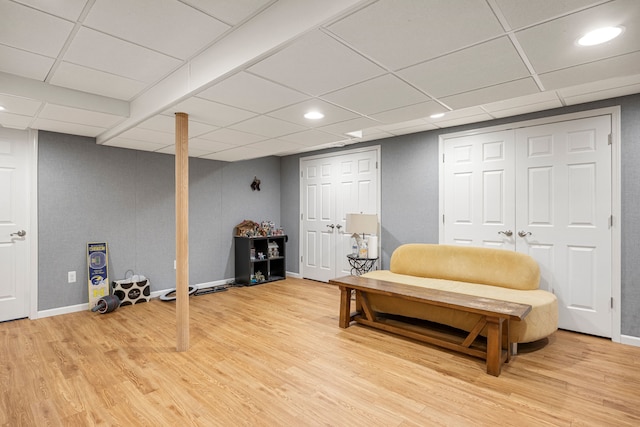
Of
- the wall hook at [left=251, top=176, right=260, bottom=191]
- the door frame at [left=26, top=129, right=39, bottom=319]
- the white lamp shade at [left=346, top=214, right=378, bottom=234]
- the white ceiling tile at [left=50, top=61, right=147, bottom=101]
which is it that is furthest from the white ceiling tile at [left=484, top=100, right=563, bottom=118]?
the door frame at [left=26, top=129, right=39, bottom=319]

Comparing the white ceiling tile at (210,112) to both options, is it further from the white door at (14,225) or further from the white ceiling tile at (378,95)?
the white door at (14,225)

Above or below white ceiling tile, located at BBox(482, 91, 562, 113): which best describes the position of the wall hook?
below

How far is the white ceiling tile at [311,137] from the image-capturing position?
12.2 ft

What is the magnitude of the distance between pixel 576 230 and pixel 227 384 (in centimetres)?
364

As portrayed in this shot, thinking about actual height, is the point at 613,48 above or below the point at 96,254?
above

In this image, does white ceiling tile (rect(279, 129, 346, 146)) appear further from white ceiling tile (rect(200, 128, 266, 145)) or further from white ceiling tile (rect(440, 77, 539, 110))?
white ceiling tile (rect(440, 77, 539, 110))

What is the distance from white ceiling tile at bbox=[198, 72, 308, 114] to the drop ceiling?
13mm

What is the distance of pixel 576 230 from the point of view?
3363 millimetres

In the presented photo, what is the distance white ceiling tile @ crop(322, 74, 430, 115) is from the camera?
2279mm

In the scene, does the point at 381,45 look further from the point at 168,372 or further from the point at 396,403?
the point at 168,372

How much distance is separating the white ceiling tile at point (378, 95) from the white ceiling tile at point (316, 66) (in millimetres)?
108

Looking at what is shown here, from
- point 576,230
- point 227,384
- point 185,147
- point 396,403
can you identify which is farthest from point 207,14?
point 576,230

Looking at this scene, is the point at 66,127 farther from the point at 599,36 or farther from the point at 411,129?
the point at 599,36

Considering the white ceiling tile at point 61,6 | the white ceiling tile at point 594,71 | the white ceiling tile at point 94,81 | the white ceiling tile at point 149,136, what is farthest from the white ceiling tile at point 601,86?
the white ceiling tile at point 149,136
